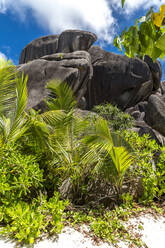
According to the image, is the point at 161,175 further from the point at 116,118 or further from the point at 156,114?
the point at 116,118

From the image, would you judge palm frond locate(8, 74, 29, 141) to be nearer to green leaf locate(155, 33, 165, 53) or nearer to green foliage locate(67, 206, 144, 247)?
green foliage locate(67, 206, 144, 247)

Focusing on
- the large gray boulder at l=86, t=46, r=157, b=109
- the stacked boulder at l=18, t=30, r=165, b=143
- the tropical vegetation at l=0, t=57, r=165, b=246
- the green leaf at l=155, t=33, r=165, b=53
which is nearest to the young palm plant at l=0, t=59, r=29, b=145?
the tropical vegetation at l=0, t=57, r=165, b=246

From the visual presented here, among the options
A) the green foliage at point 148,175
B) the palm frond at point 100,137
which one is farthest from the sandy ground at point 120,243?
the palm frond at point 100,137

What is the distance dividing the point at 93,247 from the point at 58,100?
273 cm

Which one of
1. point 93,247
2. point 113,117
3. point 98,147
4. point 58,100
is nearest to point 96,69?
point 113,117

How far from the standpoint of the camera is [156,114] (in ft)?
21.5

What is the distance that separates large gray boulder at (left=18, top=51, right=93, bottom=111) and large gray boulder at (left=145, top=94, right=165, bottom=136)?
3389 millimetres

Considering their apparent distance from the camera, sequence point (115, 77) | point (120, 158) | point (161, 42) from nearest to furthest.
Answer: point (161, 42) < point (120, 158) < point (115, 77)

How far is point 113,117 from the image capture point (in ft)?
32.5

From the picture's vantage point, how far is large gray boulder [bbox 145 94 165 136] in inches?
252

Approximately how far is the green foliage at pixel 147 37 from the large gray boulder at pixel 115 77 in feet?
48.1

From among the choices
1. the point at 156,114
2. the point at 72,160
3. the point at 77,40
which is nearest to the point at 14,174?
the point at 72,160

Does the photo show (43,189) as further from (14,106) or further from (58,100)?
(58,100)

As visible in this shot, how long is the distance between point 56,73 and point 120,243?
24.3 feet
